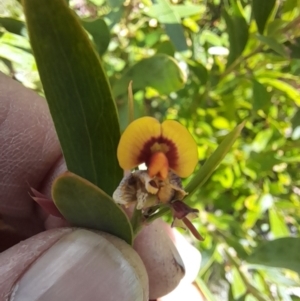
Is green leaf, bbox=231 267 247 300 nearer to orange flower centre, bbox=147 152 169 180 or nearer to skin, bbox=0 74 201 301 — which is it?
skin, bbox=0 74 201 301

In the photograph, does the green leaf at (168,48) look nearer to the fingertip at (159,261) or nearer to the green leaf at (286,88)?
the green leaf at (286,88)

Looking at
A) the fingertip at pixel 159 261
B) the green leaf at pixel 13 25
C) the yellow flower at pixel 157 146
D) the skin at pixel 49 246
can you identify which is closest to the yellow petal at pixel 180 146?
the yellow flower at pixel 157 146

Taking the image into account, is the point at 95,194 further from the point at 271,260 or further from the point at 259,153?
the point at 259,153

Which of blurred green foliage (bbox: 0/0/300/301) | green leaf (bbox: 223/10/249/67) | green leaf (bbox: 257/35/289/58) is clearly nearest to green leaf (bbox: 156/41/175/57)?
blurred green foliage (bbox: 0/0/300/301)

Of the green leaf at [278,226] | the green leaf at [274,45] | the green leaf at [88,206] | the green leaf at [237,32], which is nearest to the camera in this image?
the green leaf at [88,206]

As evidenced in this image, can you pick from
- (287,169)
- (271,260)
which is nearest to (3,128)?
Result: (271,260)

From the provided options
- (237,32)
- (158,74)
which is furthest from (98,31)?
(237,32)
